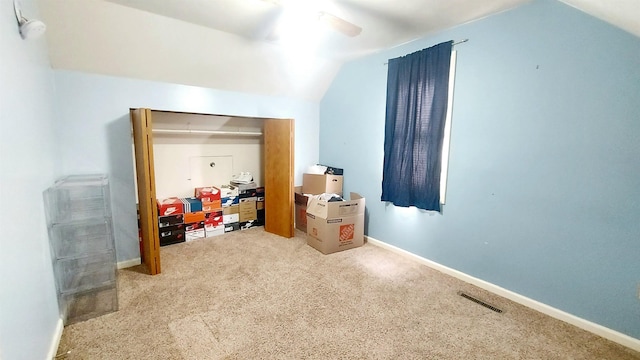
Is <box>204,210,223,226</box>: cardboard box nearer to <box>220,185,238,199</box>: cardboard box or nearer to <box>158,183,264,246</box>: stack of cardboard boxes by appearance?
<box>158,183,264,246</box>: stack of cardboard boxes

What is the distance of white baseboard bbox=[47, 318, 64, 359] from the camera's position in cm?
160

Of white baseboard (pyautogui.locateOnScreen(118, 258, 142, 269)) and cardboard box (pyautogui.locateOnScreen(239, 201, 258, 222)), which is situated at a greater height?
cardboard box (pyautogui.locateOnScreen(239, 201, 258, 222))

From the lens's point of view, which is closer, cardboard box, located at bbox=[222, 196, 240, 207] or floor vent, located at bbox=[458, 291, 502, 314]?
floor vent, located at bbox=[458, 291, 502, 314]

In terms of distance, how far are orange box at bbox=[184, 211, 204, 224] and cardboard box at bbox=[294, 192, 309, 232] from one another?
1.32 m

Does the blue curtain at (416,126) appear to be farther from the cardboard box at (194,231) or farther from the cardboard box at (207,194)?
the cardboard box at (194,231)

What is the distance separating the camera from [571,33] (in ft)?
6.33

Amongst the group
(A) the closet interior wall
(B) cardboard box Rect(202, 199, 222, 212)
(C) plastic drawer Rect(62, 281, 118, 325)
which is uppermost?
(A) the closet interior wall

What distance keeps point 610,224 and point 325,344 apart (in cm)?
215

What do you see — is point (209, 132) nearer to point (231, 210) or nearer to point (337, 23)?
point (231, 210)

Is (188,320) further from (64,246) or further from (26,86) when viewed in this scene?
(26,86)

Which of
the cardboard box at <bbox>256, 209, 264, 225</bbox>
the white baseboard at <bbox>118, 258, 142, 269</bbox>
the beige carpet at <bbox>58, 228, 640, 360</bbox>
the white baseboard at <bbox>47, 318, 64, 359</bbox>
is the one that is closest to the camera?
the white baseboard at <bbox>47, 318, 64, 359</bbox>

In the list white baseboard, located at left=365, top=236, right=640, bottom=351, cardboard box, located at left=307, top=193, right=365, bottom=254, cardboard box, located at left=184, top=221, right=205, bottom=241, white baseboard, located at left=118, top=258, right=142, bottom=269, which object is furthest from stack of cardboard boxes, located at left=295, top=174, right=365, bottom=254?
white baseboard, located at left=118, top=258, right=142, bottom=269

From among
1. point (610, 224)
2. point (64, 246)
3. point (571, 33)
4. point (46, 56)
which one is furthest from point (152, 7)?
point (610, 224)

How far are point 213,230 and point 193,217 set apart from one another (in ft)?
1.13
